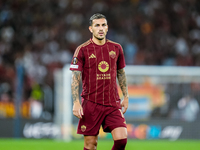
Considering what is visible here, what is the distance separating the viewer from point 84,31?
16.8 m

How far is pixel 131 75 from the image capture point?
44.0ft

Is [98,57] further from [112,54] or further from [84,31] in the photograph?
[84,31]

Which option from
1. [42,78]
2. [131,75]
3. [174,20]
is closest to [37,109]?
[42,78]

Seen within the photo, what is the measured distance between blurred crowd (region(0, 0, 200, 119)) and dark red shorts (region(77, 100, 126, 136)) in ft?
30.2

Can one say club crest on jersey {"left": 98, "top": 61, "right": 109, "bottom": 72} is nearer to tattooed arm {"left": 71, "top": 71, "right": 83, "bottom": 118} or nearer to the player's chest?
the player's chest

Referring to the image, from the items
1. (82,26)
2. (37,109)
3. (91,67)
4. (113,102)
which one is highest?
(82,26)

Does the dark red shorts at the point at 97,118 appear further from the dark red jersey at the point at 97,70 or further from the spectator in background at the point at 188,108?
the spectator in background at the point at 188,108

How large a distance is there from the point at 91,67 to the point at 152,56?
10.8m

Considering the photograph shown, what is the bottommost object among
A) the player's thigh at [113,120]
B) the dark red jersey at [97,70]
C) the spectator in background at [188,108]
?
the spectator in background at [188,108]

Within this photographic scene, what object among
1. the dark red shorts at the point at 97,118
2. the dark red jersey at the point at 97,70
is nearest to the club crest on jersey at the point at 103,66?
the dark red jersey at the point at 97,70

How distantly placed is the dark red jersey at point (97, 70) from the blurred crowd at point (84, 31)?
362 inches

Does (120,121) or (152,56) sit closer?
(120,121)

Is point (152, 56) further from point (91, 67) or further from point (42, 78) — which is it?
point (91, 67)

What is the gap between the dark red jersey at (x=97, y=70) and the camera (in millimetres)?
5379
